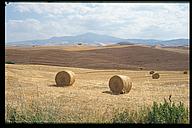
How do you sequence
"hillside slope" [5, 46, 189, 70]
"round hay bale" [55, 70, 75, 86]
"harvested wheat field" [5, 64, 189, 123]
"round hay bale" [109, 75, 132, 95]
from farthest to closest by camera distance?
"hillside slope" [5, 46, 189, 70], "round hay bale" [55, 70, 75, 86], "round hay bale" [109, 75, 132, 95], "harvested wheat field" [5, 64, 189, 123]

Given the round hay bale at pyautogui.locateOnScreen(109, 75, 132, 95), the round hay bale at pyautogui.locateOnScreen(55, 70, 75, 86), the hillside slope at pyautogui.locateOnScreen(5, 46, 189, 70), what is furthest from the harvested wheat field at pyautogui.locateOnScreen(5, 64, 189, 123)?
the hillside slope at pyautogui.locateOnScreen(5, 46, 189, 70)

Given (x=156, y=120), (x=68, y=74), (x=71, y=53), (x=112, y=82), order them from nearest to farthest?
(x=156, y=120), (x=112, y=82), (x=68, y=74), (x=71, y=53)

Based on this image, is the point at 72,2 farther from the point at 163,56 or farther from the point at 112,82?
the point at 163,56

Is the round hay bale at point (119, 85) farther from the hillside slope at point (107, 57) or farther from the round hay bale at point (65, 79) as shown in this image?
the hillside slope at point (107, 57)

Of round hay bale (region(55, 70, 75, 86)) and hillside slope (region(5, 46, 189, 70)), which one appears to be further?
Result: hillside slope (region(5, 46, 189, 70))

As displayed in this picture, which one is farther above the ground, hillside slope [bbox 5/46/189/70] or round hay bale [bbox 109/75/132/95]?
hillside slope [bbox 5/46/189/70]

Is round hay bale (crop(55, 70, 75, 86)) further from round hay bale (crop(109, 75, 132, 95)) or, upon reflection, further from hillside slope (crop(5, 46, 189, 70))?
hillside slope (crop(5, 46, 189, 70))

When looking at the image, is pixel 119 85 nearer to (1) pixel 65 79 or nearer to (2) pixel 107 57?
(1) pixel 65 79

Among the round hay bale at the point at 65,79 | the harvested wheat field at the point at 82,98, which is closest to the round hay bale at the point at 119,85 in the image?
the harvested wheat field at the point at 82,98

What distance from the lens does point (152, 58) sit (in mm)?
73750
